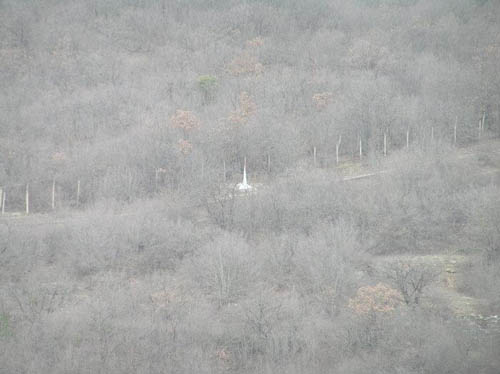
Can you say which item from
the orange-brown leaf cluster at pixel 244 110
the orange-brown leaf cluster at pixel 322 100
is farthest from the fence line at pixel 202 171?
the orange-brown leaf cluster at pixel 322 100

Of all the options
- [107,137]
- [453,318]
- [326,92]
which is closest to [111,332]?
[453,318]

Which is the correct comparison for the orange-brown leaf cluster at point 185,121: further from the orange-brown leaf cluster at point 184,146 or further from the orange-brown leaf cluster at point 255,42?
the orange-brown leaf cluster at point 255,42

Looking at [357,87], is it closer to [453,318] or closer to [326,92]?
[326,92]

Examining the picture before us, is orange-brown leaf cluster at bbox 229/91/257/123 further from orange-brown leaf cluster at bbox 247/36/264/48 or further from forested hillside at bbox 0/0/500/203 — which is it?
orange-brown leaf cluster at bbox 247/36/264/48

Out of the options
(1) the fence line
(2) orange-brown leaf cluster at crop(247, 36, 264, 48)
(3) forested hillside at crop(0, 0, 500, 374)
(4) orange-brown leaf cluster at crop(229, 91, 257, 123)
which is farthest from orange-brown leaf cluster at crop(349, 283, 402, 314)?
(2) orange-brown leaf cluster at crop(247, 36, 264, 48)

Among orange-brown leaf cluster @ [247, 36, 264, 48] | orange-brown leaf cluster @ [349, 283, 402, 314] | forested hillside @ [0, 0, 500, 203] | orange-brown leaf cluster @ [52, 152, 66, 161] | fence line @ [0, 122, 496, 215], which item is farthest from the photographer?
orange-brown leaf cluster @ [247, 36, 264, 48]

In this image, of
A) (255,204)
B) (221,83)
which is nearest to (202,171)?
(255,204)
